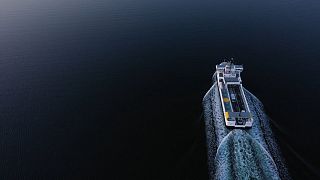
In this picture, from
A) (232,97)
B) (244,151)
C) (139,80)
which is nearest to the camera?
(244,151)

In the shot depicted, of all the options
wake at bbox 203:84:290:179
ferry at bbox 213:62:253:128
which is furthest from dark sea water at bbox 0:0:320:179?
ferry at bbox 213:62:253:128

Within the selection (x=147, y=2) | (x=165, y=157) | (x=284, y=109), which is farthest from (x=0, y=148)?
(x=147, y=2)

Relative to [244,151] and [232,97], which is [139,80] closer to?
[232,97]

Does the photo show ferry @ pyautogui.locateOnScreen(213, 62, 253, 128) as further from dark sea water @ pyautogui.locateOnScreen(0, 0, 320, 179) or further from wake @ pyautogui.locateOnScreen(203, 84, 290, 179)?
dark sea water @ pyautogui.locateOnScreen(0, 0, 320, 179)

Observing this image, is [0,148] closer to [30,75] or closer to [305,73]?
[30,75]

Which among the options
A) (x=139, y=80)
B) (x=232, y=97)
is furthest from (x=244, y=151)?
(x=139, y=80)
